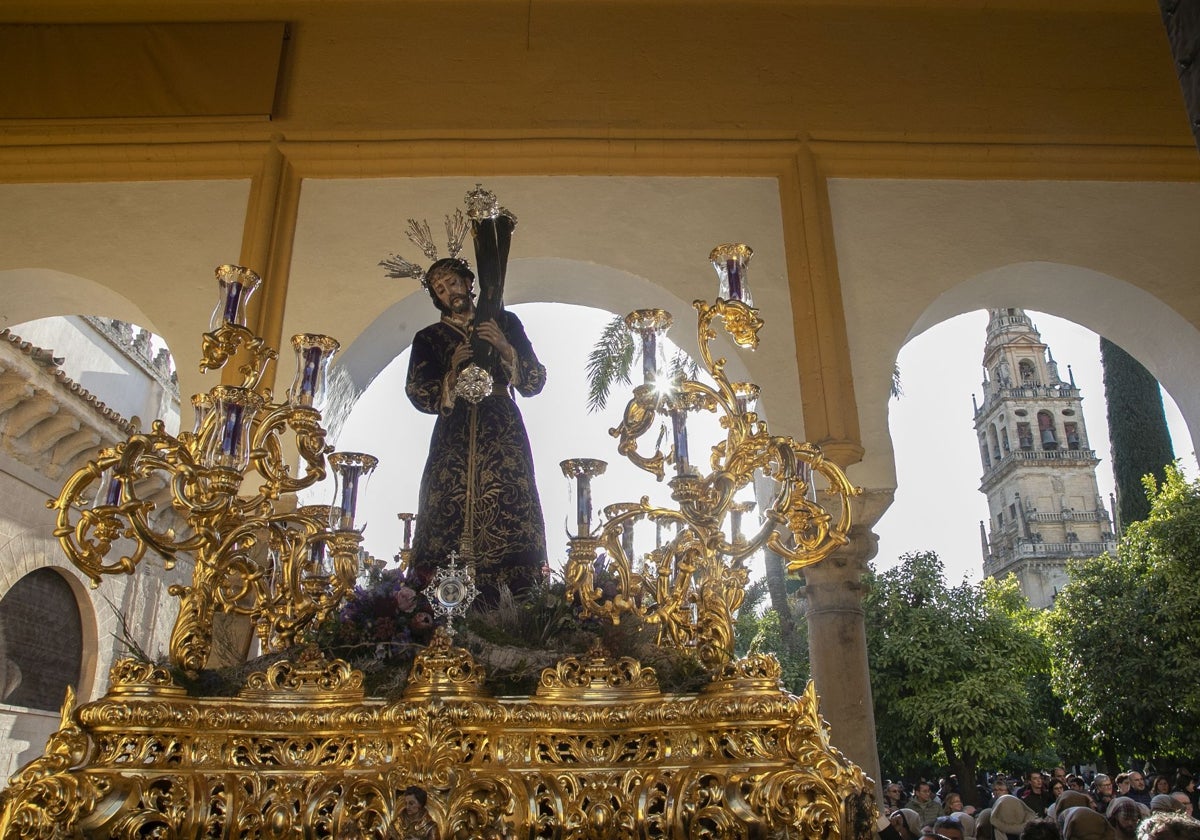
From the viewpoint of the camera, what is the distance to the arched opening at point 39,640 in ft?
27.8

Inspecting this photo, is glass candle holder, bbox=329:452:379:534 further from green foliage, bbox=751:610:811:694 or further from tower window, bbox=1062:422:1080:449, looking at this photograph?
tower window, bbox=1062:422:1080:449

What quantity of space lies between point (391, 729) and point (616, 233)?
456cm

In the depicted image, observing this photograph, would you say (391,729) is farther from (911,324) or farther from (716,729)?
(911,324)

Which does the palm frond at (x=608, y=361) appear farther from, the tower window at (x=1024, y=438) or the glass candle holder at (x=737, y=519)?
the tower window at (x=1024, y=438)

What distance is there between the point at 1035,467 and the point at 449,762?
1698 inches

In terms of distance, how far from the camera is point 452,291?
4309 mm

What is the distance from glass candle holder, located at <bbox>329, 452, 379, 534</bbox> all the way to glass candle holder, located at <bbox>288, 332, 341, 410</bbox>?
22 centimetres

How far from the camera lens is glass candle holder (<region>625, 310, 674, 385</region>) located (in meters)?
3.10

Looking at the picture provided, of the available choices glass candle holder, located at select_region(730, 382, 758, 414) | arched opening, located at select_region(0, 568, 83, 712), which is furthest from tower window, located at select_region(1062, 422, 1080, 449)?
glass candle holder, located at select_region(730, 382, 758, 414)

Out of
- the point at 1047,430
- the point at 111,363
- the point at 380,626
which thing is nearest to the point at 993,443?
the point at 1047,430

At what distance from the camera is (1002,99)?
684 cm

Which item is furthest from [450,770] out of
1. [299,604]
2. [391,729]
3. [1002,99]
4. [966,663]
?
[966,663]

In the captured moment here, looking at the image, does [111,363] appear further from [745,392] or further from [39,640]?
[745,392]

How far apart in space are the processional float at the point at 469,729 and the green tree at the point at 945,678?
13.0 metres
